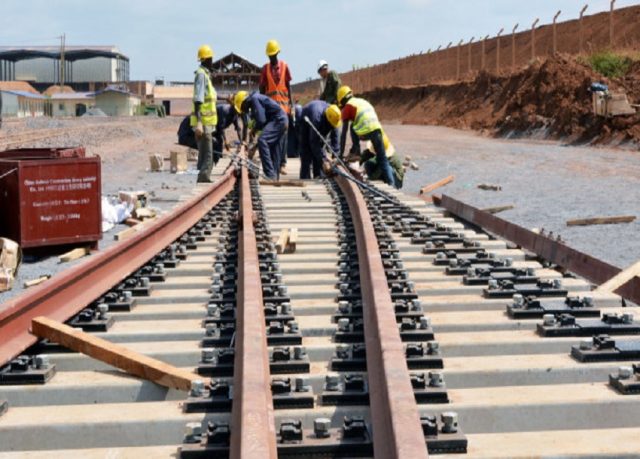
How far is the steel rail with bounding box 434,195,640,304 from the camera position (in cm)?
508

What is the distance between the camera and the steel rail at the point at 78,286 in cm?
364

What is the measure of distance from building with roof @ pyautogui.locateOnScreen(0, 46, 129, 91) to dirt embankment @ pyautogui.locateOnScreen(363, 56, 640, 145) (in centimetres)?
8308

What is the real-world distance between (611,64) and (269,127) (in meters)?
23.4

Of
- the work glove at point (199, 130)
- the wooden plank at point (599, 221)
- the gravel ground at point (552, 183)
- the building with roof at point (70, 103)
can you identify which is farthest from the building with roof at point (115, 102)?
the wooden plank at point (599, 221)

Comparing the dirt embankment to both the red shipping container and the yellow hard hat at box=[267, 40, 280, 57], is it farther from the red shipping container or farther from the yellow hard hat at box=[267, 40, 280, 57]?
the red shipping container

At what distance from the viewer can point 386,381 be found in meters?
2.81

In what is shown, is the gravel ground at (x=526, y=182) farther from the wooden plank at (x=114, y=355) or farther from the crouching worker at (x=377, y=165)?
the wooden plank at (x=114, y=355)

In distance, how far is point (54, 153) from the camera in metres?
9.47

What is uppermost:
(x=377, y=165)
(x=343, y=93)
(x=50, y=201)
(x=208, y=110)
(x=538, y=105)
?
(x=538, y=105)

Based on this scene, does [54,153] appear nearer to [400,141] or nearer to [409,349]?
[409,349]

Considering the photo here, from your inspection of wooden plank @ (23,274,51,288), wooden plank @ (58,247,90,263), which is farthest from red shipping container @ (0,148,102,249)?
wooden plank @ (23,274,51,288)

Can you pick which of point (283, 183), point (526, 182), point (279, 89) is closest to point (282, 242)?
point (283, 183)

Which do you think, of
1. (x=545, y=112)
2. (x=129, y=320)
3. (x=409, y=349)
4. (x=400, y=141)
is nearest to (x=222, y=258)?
(x=129, y=320)

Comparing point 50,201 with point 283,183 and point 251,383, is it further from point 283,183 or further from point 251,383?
point 251,383
